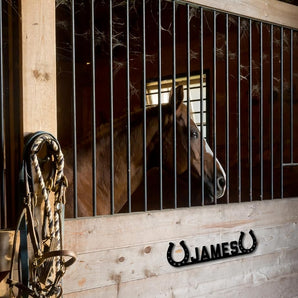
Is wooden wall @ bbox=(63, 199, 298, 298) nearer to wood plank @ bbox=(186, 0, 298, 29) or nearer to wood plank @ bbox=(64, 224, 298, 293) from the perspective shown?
wood plank @ bbox=(64, 224, 298, 293)

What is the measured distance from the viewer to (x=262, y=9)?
1.97m

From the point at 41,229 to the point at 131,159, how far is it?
3.79 ft

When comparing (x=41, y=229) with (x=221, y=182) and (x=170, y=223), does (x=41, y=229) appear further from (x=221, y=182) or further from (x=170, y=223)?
(x=221, y=182)

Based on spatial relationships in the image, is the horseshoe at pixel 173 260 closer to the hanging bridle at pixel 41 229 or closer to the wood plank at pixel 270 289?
the wood plank at pixel 270 289

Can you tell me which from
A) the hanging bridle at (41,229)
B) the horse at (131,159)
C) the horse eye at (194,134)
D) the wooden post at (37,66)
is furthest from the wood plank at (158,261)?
the horse eye at (194,134)

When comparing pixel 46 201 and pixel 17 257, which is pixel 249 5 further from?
pixel 17 257

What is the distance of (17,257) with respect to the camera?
121 centimetres

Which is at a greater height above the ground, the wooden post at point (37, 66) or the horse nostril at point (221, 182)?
the wooden post at point (37, 66)

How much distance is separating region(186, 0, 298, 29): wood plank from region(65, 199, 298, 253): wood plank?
83cm

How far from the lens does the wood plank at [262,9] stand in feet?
5.97

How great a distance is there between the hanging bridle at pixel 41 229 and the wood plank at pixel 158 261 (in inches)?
6.1

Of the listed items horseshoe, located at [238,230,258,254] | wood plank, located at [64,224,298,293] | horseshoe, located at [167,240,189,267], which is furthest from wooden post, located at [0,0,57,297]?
horseshoe, located at [238,230,258,254]

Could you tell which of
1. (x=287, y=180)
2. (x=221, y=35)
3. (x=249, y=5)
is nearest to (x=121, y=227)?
(x=249, y=5)

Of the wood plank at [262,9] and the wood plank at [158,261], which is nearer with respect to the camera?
the wood plank at [158,261]
